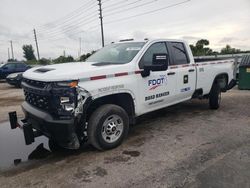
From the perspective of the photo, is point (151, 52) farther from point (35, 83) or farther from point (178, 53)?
point (35, 83)

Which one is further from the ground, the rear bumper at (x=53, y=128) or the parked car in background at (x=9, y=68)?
the parked car in background at (x=9, y=68)

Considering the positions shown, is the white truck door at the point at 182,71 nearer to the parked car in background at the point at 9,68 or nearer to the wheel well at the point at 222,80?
the wheel well at the point at 222,80

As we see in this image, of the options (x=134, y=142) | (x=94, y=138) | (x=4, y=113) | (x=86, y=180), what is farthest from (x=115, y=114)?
(x=4, y=113)

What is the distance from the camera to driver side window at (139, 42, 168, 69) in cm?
463

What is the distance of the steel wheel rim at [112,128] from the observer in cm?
408

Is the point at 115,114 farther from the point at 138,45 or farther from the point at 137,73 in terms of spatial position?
the point at 138,45

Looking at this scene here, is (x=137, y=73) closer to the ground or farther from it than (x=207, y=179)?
farther from it

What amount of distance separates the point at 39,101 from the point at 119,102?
1.41 meters

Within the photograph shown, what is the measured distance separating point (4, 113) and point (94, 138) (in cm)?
495

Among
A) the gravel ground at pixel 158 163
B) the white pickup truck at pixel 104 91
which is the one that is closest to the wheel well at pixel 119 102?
the white pickup truck at pixel 104 91

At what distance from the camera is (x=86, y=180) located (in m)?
3.27

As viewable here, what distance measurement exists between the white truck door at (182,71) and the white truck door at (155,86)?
0.23 metres

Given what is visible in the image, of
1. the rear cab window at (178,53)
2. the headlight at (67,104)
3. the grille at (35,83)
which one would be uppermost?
Result: the rear cab window at (178,53)

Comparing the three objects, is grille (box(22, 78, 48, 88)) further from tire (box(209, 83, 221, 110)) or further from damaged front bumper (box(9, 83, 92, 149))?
tire (box(209, 83, 221, 110))
